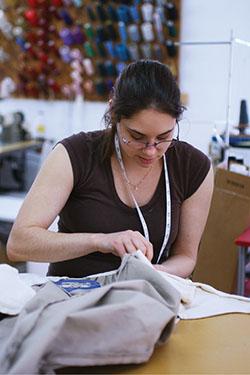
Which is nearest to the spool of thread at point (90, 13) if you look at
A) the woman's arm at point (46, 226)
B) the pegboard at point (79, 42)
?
the pegboard at point (79, 42)

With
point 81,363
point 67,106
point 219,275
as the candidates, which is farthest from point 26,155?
point 81,363

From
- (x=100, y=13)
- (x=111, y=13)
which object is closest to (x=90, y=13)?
(x=100, y=13)

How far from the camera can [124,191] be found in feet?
4.18

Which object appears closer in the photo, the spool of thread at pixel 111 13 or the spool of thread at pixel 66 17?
the spool of thread at pixel 111 13

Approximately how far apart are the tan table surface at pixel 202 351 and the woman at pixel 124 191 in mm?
214

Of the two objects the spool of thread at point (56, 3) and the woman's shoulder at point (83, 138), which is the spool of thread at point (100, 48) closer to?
the spool of thread at point (56, 3)

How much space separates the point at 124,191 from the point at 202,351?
1.85 ft

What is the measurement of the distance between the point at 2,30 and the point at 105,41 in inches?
41.4

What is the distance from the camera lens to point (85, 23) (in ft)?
12.5

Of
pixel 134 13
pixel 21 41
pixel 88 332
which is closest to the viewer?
pixel 88 332

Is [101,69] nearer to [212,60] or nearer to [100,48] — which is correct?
[100,48]

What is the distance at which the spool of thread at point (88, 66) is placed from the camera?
12.5 feet

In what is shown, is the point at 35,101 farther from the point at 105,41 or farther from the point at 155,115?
the point at 155,115

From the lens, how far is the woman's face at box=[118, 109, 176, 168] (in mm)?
1099
